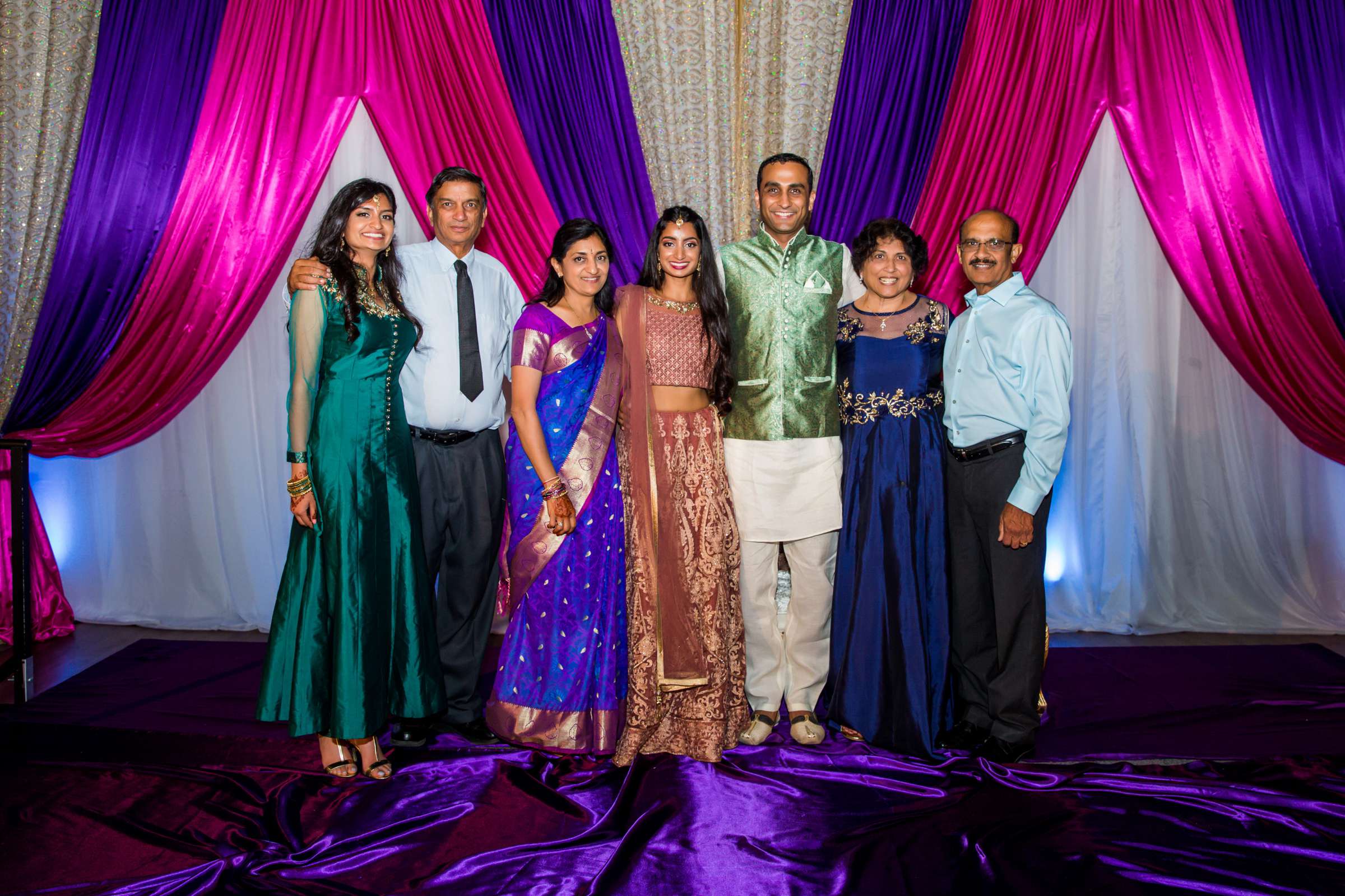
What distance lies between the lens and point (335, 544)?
241cm

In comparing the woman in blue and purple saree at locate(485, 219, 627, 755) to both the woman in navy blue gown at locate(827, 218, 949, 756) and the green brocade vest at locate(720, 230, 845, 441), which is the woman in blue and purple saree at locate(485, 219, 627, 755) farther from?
the woman in navy blue gown at locate(827, 218, 949, 756)

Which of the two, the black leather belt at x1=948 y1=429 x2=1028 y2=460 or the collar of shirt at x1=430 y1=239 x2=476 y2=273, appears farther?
the collar of shirt at x1=430 y1=239 x2=476 y2=273

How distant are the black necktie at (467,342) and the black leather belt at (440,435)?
12 centimetres

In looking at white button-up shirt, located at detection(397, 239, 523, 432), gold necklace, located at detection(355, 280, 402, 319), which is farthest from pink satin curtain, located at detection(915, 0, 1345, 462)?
gold necklace, located at detection(355, 280, 402, 319)

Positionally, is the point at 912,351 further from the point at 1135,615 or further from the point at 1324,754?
the point at 1135,615

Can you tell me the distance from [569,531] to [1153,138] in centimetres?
286

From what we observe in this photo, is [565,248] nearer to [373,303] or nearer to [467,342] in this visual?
[467,342]

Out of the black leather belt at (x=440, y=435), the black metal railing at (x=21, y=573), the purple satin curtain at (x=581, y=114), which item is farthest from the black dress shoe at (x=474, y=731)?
the purple satin curtain at (x=581, y=114)

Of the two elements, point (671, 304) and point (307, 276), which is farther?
point (671, 304)

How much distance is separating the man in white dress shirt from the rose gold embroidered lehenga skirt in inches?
19.2

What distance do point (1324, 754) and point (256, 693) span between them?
3.37 metres

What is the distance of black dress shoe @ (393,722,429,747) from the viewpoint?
2715 millimetres

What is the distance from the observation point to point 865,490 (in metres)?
2.73

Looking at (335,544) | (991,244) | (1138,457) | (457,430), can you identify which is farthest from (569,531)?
(1138,457)
